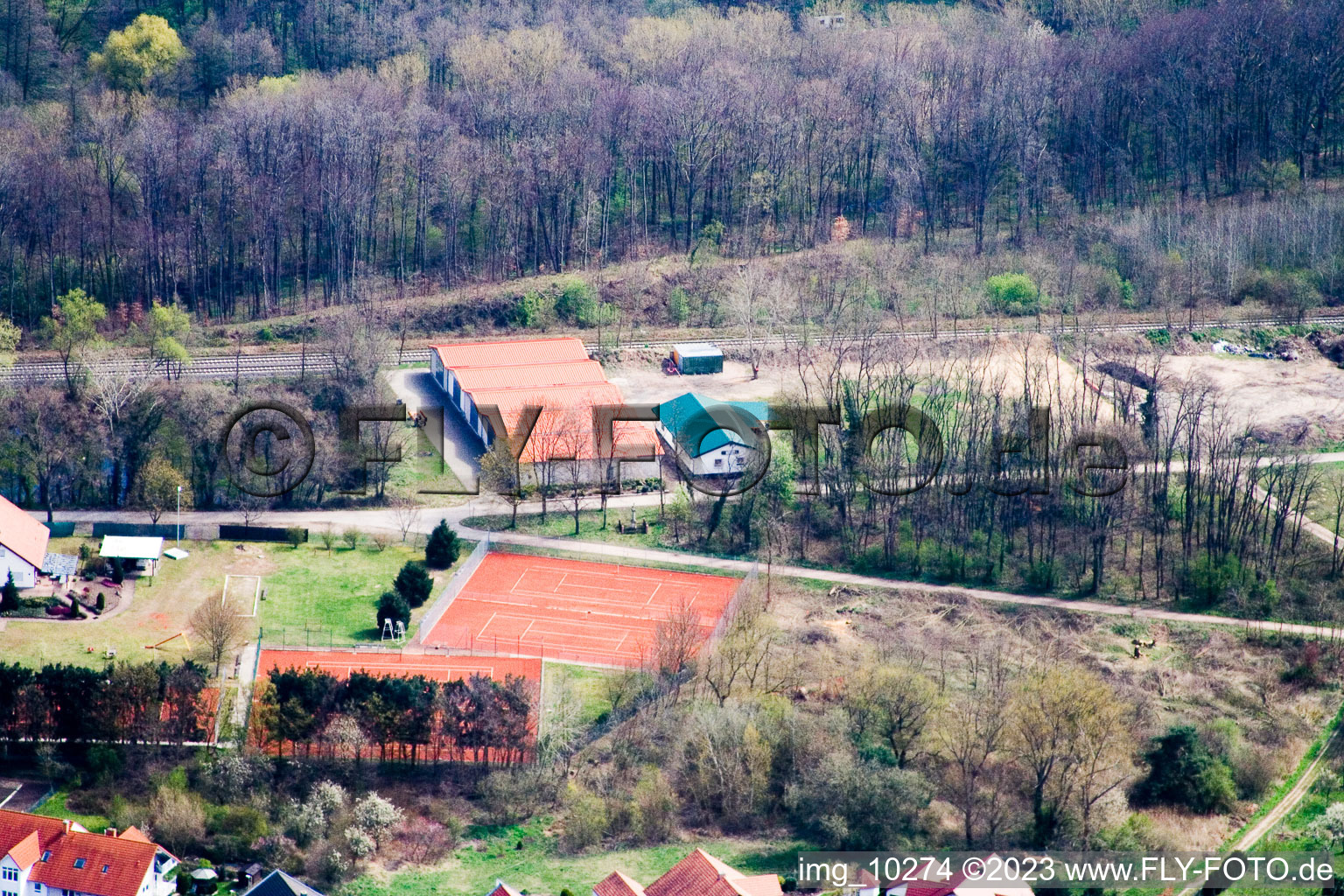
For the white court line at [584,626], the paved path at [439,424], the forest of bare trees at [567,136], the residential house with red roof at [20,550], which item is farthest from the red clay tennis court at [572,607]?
the forest of bare trees at [567,136]

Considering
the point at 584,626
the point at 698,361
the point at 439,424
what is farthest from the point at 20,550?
the point at 698,361

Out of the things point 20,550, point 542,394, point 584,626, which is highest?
point 542,394

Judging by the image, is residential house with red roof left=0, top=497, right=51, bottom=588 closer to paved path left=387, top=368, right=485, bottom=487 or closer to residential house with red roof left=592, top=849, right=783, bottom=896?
paved path left=387, top=368, right=485, bottom=487

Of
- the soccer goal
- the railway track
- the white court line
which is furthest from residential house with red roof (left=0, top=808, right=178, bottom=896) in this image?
the railway track

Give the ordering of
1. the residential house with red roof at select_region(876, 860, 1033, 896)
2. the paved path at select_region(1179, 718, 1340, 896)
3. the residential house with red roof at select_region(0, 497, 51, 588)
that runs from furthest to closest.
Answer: the residential house with red roof at select_region(0, 497, 51, 588) → the paved path at select_region(1179, 718, 1340, 896) → the residential house with red roof at select_region(876, 860, 1033, 896)

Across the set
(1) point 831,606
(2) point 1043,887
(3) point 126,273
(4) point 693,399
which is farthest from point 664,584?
(3) point 126,273

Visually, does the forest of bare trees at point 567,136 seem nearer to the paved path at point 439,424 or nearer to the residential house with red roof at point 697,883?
the paved path at point 439,424

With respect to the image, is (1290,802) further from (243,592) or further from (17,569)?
(17,569)
